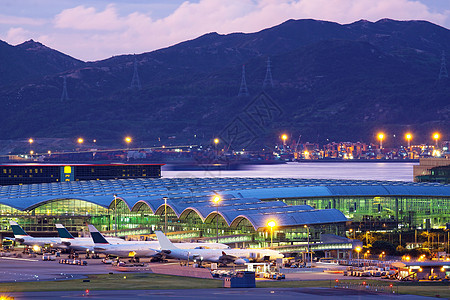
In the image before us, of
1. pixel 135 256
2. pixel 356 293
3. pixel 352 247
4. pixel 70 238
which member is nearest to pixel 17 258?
pixel 70 238

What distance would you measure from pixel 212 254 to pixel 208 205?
107 feet

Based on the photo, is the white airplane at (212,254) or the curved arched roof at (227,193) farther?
the curved arched roof at (227,193)

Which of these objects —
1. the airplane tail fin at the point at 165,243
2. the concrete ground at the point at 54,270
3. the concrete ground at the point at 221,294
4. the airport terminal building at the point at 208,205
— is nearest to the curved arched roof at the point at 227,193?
the airport terminal building at the point at 208,205

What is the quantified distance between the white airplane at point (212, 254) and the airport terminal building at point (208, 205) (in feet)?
76.5

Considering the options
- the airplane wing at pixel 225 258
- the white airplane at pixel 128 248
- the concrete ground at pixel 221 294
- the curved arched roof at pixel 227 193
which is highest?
the curved arched roof at pixel 227 193

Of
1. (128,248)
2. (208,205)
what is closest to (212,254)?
(128,248)

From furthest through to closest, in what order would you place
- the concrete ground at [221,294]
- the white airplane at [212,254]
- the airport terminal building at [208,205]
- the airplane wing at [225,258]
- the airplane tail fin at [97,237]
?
the airport terminal building at [208,205] → the airplane tail fin at [97,237] → the white airplane at [212,254] → the airplane wing at [225,258] → the concrete ground at [221,294]

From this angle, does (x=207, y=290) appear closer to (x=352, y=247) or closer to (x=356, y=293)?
(x=356, y=293)

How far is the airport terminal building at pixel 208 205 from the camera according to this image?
480 ft

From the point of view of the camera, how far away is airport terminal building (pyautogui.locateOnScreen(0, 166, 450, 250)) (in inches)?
5758

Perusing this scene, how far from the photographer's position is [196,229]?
144750mm

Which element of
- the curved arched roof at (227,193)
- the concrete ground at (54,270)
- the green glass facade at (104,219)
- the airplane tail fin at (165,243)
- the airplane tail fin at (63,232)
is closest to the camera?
the concrete ground at (54,270)

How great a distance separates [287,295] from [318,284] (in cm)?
1009

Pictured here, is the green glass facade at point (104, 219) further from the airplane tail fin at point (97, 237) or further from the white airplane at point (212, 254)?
the white airplane at point (212, 254)
